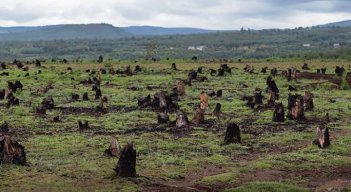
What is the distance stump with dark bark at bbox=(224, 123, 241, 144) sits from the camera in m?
28.7

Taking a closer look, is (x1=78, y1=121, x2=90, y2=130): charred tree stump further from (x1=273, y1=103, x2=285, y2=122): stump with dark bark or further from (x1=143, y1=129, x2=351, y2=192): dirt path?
(x1=273, y1=103, x2=285, y2=122): stump with dark bark

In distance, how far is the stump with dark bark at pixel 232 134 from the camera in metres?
28.7

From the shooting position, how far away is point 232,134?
28844 millimetres

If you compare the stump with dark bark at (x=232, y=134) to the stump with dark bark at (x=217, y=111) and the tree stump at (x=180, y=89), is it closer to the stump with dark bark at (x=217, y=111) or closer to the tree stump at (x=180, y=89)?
the stump with dark bark at (x=217, y=111)

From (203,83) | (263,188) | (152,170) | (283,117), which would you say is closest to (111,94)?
(203,83)

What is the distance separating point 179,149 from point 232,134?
9.59 feet

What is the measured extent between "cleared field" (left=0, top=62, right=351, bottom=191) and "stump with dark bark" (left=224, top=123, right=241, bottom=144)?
0.52m

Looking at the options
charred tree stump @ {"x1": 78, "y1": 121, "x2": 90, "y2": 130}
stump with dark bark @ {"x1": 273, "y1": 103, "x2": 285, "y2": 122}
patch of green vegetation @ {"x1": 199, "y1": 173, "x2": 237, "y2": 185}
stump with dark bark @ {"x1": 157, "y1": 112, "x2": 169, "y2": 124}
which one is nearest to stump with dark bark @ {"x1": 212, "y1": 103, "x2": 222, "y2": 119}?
stump with dark bark @ {"x1": 273, "y1": 103, "x2": 285, "y2": 122}

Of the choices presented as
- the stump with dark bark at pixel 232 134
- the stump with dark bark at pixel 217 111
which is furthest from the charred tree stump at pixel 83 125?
the stump with dark bark at pixel 217 111

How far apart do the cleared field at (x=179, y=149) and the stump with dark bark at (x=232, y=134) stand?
1.71ft

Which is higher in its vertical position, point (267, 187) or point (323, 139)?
point (323, 139)

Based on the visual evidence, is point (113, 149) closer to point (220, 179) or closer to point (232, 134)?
point (220, 179)

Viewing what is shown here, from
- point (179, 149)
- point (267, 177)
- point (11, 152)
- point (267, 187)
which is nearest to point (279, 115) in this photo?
point (179, 149)

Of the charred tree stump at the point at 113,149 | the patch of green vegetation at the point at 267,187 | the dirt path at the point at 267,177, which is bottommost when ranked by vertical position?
the dirt path at the point at 267,177
